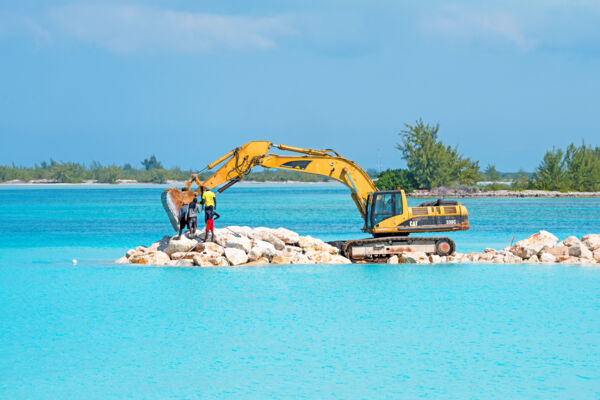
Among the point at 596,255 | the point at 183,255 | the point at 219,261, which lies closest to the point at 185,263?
the point at 183,255

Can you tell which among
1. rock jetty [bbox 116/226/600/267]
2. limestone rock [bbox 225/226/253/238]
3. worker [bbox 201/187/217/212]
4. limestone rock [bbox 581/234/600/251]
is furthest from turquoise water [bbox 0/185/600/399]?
limestone rock [bbox 225/226/253/238]

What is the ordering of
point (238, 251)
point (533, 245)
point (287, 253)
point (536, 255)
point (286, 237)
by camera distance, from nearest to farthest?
point (238, 251) < point (536, 255) < point (287, 253) < point (533, 245) < point (286, 237)

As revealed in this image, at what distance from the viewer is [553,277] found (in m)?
21.5

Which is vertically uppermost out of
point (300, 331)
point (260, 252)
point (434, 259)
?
point (260, 252)

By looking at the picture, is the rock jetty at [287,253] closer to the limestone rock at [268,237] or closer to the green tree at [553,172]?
the limestone rock at [268,237]

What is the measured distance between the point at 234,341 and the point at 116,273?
940 centimetres

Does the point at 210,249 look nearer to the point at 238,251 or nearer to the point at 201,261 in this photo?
the point at 201,261

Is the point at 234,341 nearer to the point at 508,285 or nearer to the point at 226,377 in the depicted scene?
the point at 226,377

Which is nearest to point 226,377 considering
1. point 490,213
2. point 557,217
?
point 557,217

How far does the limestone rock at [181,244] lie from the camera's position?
23.6 meters

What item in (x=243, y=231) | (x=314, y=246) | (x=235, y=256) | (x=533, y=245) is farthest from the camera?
(x=243, y=231)

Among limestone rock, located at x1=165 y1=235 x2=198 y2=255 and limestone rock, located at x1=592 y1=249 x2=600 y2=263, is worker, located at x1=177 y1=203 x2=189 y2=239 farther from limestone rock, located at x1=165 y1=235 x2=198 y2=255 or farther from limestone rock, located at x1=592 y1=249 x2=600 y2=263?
limestone rock, located at x1=592 y1=249 x2=600 y2=263

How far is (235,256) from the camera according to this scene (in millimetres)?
23391

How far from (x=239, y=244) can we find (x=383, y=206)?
4276 mm
